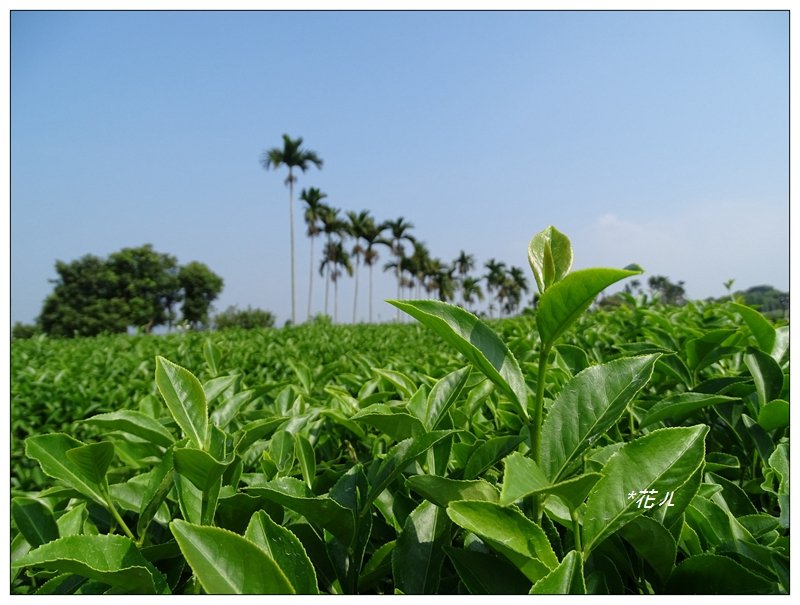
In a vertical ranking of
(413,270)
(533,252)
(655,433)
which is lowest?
(655,433)

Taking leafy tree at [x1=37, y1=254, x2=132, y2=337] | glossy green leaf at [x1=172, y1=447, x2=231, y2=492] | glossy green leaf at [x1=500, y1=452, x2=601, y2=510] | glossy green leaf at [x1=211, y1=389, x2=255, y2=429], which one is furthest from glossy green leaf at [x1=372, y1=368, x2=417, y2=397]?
leafy tree at [x1=37, y1=254, x2=132, y2=337]

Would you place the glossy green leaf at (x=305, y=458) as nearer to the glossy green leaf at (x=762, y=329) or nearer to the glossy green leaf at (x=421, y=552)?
the glossy green leaf at (x=421, y=552)

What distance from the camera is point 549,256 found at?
88 cm

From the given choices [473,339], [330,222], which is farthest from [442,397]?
[330,222]

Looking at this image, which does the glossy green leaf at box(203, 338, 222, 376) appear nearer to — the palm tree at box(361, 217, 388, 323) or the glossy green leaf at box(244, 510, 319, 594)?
the glossy green leaf at box(244, 510, 319, 594)

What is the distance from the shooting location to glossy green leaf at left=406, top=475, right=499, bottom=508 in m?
0.77

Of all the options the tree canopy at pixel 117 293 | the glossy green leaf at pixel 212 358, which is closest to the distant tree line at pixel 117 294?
the tree canopy at pixel 117 293

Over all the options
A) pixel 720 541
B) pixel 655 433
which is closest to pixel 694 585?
pixel 720 541

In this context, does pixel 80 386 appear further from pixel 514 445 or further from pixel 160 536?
pixel 514 445

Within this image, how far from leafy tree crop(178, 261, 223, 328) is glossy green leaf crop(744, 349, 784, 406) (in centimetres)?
5963

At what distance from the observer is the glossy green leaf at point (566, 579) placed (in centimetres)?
69

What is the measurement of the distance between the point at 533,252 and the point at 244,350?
4430mm

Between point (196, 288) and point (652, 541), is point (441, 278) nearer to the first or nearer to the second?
point (196, 288)

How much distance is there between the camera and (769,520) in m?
0.97
